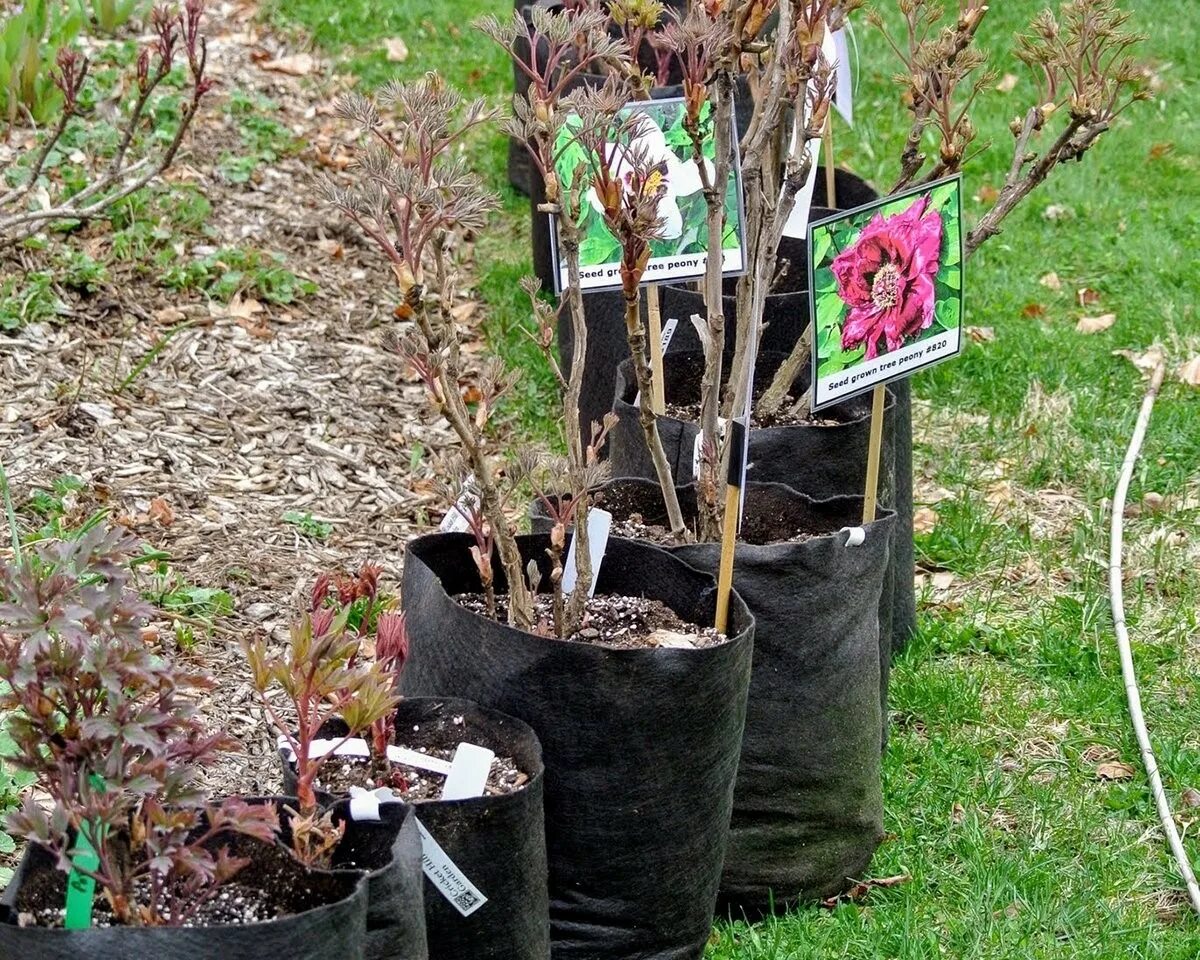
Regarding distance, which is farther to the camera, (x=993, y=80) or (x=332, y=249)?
(x=332, y=249)

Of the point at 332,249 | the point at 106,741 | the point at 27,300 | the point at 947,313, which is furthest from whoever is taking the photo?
the point at 332,249

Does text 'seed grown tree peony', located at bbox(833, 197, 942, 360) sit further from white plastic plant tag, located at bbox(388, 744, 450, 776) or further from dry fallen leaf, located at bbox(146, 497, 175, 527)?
dry fallen leaf, located at bbox(146, 497, 175, 527)

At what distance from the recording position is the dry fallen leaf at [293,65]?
5.89 metres

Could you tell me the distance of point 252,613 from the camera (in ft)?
9.98

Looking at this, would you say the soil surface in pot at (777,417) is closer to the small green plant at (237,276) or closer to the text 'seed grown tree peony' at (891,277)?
the text 'seed grown tree peony' at (891,277)

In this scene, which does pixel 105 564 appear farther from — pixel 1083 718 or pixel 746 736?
pixel 1083 718

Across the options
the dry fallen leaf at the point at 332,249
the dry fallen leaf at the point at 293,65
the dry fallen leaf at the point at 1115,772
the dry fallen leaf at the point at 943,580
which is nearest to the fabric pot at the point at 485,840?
the dry fallen leaf at the point at 1115,772

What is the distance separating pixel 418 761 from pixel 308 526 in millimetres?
1610

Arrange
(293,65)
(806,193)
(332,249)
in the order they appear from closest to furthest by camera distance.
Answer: (806,193) < (332,249) < (293,65)

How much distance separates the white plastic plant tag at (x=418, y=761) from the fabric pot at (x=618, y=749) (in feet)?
0.49

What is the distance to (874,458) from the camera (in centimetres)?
248

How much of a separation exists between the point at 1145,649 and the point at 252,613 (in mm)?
1960

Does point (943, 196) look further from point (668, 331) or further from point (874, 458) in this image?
point (668, 331)

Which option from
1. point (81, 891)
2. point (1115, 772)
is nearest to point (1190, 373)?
point (1115, 772)
